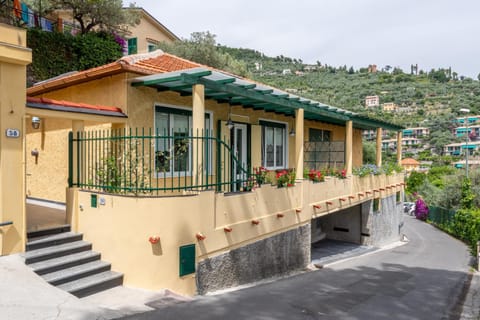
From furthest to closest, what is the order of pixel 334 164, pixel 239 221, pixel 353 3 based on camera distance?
pixel 334 164
pixel 353 3
pixel 239 221

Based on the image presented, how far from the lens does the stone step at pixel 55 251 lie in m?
6.48

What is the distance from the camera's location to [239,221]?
27.2 ft

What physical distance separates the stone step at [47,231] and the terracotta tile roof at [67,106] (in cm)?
237

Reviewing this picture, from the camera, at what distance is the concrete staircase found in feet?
20.6

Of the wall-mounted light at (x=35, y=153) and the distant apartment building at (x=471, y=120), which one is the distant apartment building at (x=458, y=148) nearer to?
the distant apartment building at (x=471, y=120)

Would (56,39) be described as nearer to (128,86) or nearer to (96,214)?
(128,86)

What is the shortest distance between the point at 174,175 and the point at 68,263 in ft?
12.1

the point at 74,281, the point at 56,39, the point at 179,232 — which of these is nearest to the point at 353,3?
the point at 179,232

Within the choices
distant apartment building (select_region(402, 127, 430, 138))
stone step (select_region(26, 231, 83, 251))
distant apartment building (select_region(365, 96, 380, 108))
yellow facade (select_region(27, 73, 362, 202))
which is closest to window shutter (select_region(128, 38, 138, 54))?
yellow facade (select_region(27, 73, 362, 202))

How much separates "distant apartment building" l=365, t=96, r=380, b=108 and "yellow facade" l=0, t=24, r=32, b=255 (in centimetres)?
9230

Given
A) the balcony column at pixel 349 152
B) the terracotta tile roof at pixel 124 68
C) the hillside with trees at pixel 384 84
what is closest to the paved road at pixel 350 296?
the balcony column at pixel 349 152

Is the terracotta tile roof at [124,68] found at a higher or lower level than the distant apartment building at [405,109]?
lower

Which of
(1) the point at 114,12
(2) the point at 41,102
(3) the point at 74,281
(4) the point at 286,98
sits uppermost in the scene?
(1) the point at 114,12

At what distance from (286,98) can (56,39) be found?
558 inches
